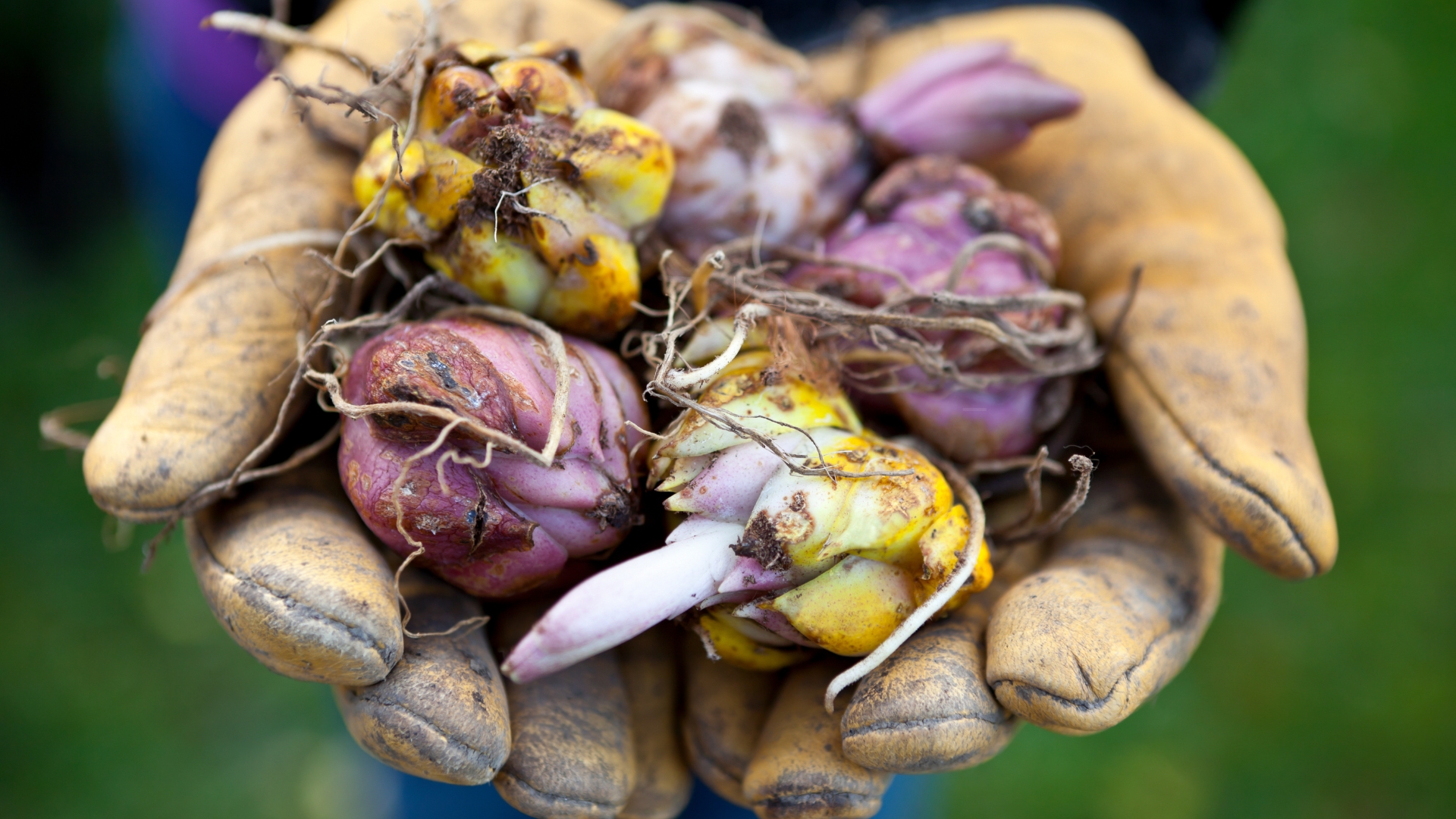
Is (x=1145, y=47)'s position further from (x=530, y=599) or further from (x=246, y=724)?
(x=246, y=724)

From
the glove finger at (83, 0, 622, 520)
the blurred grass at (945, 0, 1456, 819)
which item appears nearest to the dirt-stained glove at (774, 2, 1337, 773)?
the glove finger at (83, 0, 622, 520)

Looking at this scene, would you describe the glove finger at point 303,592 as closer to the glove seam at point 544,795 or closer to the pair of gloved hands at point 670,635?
the pair of gloved hands at point 670,635

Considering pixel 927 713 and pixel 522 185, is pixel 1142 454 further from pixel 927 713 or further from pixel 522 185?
pixel 522 185

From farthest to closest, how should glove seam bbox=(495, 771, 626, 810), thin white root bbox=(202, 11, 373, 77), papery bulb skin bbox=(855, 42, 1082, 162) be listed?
papery bulb skin bbox=(855, 42, 1082, 162), thin white root bbox=(202, 11, 373, 77), glove seam bbox=(495, 771, 626, 810)

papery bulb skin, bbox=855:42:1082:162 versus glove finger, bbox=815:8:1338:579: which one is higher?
papery bulb skin, bbox=855:42:1082:162

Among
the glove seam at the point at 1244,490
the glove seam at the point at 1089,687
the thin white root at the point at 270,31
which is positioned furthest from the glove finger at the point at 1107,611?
the thin white root at the point at 270,31

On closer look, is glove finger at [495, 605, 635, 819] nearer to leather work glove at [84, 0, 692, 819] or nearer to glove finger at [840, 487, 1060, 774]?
leather work glove at [84, 0, 692, 819]
